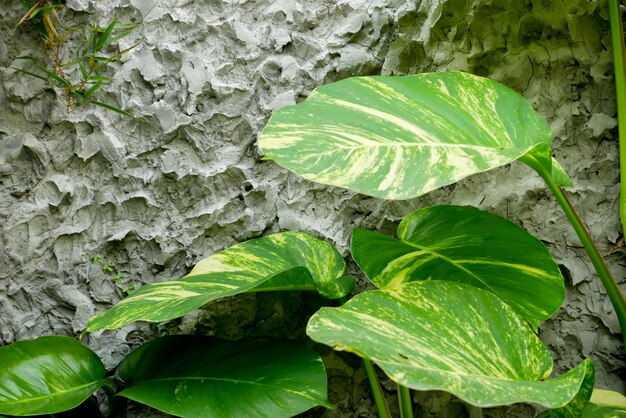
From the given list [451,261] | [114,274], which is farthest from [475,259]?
[114,274]

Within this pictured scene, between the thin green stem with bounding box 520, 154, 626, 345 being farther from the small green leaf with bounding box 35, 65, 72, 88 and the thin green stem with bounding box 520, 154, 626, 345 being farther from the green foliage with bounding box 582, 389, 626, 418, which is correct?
the small green leaf with bounding box 35, 65, 72, 88

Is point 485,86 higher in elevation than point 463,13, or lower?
lower

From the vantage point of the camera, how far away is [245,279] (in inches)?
40.8

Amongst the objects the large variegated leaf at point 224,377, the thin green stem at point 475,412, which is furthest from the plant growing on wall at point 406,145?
the thin green stem at point 475,412

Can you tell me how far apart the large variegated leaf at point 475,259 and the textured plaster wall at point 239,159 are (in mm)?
191

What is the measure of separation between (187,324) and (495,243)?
2.09 ft

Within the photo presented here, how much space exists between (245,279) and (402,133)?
0.40 metres

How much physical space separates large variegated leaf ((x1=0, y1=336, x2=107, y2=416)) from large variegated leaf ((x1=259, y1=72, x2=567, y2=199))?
56cm

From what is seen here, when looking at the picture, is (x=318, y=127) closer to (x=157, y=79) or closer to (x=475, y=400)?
(x=475, y=400)

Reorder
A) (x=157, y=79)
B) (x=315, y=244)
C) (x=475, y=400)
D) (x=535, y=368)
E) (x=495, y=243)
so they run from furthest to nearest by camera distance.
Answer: (x=157, y=79)
(x=315, y=244)
(x=495, y=243)
(x=535, y=368)
(x=475, y=400)

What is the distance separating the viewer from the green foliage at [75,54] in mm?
1189

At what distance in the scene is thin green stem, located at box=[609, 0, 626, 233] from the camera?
1099mm

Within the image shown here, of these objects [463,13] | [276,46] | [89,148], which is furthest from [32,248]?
[463,13]

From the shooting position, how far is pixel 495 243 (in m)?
1.02
